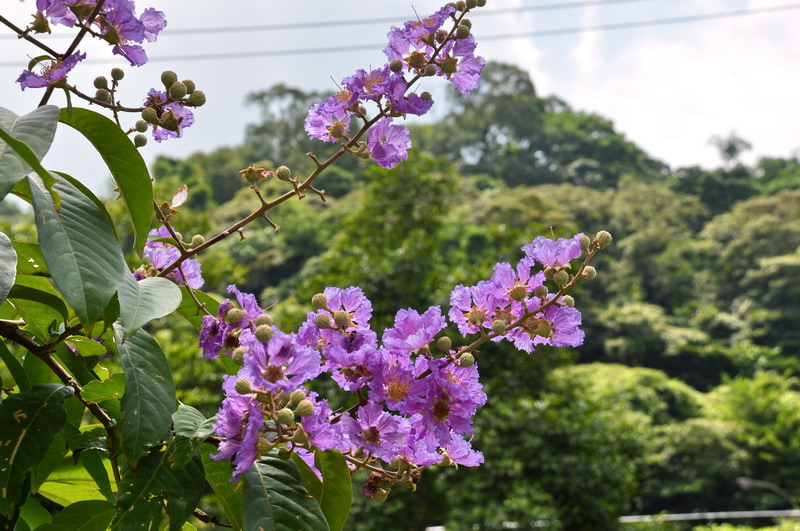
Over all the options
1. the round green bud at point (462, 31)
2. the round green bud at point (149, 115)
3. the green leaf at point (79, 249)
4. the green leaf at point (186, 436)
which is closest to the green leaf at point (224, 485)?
the green leaf at point (186, 436)

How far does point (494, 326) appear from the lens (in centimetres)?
58

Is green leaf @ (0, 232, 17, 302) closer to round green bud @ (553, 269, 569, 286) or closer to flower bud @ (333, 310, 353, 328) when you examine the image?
flower bud @ (333, 310, 353, 328)

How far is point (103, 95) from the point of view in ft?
2.11

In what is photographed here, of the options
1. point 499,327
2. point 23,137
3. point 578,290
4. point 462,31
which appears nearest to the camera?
point 23,137

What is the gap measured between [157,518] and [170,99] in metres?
0.34

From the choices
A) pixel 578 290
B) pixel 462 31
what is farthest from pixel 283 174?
pixel 578 290

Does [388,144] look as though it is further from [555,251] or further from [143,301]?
[143,301]

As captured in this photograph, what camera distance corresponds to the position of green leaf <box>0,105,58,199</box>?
438 mm

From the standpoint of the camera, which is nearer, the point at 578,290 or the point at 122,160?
the point at 122,160

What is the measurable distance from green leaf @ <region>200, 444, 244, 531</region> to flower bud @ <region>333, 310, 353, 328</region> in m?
0.13

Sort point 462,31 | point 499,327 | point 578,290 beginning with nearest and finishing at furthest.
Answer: point 499,327
point 462,31
point 578,290

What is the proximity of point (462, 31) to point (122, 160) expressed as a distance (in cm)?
31

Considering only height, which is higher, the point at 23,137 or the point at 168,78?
the point at 168,78

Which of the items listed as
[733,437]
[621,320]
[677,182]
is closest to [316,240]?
[621,320]
